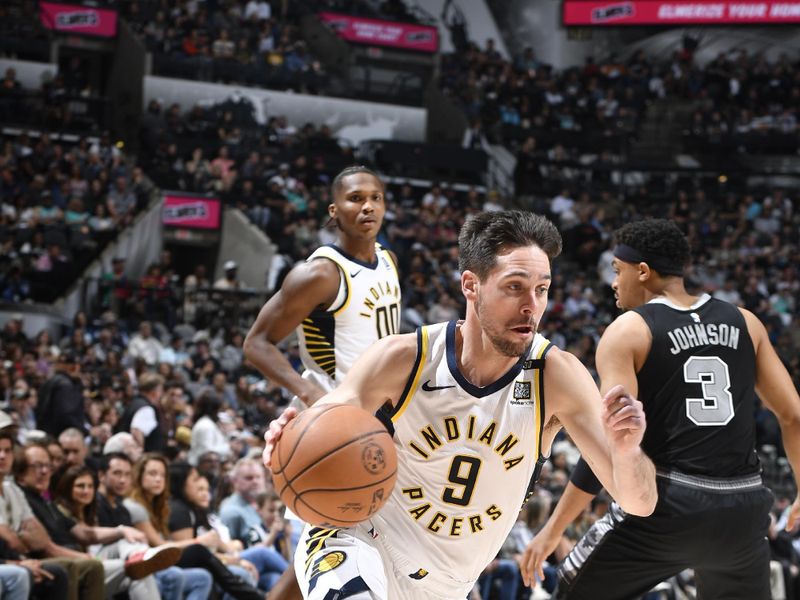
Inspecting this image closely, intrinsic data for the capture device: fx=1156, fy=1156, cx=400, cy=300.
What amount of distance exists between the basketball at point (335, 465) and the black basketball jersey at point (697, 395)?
165 centimetres

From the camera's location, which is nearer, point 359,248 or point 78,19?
point 359,248

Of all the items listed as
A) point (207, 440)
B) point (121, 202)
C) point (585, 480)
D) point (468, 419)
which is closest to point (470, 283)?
point (468, 419)

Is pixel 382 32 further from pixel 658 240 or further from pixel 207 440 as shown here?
pixel 658 240

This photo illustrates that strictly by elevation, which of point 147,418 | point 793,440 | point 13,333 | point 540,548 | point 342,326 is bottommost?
point 13,333

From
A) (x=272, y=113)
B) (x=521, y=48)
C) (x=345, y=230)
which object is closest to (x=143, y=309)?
(x=272, y=113)

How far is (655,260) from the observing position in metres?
5.02

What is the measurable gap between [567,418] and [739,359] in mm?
1287

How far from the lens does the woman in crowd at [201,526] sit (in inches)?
350

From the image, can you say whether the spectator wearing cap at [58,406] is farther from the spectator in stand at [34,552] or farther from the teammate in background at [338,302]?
the teammate in background at [338,302]

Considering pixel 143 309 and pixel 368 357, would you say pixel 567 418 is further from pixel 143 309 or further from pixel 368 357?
pixel 143 309

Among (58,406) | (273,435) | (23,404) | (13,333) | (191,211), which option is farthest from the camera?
(191,211)

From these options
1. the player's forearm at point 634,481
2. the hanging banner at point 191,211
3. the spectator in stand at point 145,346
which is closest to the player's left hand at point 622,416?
the player's forearm at point 634,481

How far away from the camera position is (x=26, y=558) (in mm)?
7688

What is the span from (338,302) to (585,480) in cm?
149
